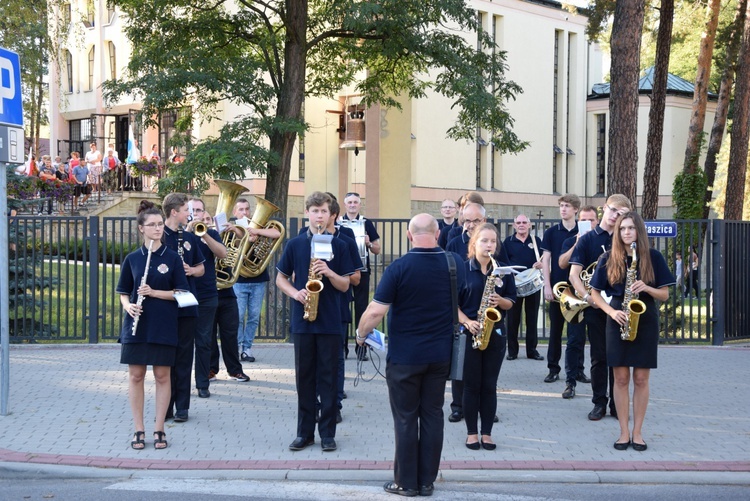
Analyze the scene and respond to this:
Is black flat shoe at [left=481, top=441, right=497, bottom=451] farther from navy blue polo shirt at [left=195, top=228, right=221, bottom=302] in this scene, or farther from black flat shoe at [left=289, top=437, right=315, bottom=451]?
navy blue polo shirt at [left=195, top=228, right=221, bottom=302]

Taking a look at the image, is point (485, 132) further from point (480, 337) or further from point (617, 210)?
point (480, 337)

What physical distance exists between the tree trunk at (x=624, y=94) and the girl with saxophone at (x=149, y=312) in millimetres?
9338

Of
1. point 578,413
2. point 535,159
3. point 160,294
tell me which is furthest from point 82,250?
point 535,159

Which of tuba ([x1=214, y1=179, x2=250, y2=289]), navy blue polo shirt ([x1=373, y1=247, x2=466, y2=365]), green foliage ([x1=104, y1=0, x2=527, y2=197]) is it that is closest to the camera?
navy blue polo shirt ([x1=373, y1=247, x2=466, y2=365])

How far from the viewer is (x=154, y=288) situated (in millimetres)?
7859

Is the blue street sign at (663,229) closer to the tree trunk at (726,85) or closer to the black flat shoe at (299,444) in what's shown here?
the black flat shoe at (299,444)

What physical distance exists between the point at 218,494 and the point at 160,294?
1.81 m

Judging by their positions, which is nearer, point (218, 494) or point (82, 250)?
point (218, 494)

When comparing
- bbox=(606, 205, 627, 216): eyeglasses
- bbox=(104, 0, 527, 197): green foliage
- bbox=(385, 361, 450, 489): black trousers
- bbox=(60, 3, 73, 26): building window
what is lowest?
bbox=(385, 361, 450, 489): black trousers

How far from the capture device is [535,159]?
45312 millimetres

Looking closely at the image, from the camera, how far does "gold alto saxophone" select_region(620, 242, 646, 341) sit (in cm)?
779

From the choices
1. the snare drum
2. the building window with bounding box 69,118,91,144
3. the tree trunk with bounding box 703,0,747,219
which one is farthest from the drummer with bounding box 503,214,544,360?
the building window with bounding box 69,118,91,144

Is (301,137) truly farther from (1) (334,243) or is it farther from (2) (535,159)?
(2) (535,159)

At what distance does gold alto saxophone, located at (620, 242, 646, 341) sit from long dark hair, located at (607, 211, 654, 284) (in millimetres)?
56
